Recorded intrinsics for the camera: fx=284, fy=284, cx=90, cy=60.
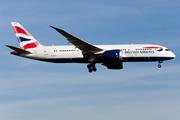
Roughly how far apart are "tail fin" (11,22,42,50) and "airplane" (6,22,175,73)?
1.22 meters

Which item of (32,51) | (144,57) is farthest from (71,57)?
(144,57)

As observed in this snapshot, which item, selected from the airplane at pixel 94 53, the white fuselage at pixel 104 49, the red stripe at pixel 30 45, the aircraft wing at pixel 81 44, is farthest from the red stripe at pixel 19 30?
the aircraft wing at pixel 81 44

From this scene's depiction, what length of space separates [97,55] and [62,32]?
728 centimetres

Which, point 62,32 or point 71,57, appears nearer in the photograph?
point 62,32

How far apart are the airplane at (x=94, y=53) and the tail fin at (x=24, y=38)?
122 centimetres

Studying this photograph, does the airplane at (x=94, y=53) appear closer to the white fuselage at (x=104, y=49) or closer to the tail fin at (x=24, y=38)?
the white fuselage at (x=104, y=49)

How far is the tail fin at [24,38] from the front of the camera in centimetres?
4554

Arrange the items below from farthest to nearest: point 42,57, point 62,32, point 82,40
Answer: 1. point 42,57
2. point 82,40
3. point 62,32

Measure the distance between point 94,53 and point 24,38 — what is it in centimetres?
1309

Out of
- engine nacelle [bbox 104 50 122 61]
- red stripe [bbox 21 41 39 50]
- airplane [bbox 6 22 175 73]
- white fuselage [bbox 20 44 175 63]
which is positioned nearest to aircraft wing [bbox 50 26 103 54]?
airplane [bbox 6 22 175 73]

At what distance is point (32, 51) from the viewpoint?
43906 millimetres

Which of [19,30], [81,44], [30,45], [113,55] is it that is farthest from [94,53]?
[19,30]

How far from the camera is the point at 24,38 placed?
152 ft

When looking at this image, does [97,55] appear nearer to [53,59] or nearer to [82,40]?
[82,40]
